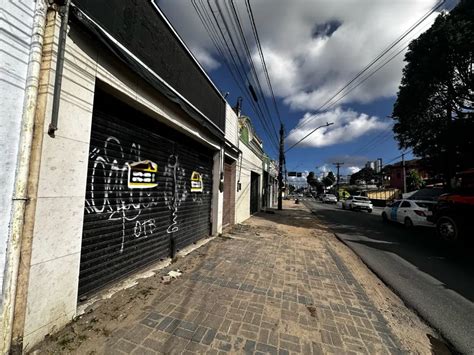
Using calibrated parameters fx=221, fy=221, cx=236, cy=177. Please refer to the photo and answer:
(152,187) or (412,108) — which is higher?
(412,108)

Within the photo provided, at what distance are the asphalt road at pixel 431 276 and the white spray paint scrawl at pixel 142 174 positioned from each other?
502 centimetres

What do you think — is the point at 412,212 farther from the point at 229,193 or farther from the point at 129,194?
the point at 129,194

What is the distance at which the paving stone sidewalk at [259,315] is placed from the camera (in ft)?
8.09

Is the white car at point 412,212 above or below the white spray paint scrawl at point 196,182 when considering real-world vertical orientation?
below

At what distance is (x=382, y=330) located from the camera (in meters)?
2.91

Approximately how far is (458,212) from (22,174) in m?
12.0

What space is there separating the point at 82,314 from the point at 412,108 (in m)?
19.4

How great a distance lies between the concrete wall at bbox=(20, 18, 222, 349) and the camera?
2.23 meters

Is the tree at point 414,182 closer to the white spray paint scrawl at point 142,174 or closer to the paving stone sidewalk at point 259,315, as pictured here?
the paving stone sidewalk at point 259,315

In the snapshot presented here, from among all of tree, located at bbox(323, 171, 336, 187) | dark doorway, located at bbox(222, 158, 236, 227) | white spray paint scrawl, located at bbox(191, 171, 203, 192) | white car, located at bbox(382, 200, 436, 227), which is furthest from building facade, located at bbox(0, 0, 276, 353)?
tree, located at bbox(323, 171, 336, 187)

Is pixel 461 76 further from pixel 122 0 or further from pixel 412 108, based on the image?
pixel 122 0

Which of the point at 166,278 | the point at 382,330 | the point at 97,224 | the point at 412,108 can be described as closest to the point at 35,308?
the point at 97,224

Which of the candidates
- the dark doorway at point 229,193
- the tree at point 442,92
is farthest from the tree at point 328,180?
the dark doorway at point 229,193

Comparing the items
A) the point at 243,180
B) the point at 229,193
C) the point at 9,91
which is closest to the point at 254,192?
the point at 243,180
